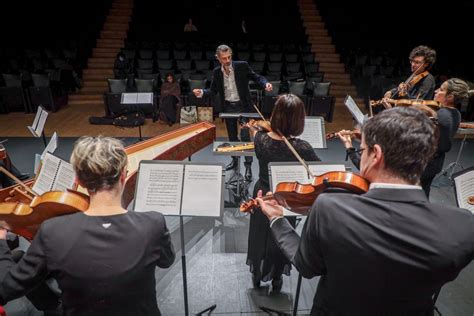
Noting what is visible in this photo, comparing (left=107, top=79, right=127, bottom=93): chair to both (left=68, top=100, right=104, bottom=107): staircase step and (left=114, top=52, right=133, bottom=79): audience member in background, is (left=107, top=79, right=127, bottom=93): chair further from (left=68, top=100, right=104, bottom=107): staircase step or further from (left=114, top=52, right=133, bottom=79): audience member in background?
(left=68, top=100, right=104, bottom=107): staircase step

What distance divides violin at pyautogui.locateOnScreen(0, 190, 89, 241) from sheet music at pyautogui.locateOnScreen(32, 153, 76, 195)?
1.24 ft

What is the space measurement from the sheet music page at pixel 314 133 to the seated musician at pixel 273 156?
900 millimetres

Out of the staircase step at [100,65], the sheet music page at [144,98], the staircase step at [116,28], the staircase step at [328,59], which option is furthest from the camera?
the staircase step at [116,28]

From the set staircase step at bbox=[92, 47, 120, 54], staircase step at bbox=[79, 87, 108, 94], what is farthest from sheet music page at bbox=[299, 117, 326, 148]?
staircase step at bbox=[92, 47, 120, 54]

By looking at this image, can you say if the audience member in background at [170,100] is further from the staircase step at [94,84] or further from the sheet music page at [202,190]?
the sheet music page at [202,190]

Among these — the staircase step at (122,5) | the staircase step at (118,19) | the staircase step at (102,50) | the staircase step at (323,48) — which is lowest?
the staircase step at (102,50)

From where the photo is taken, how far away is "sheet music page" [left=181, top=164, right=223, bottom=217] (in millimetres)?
2070

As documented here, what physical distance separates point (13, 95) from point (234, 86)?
561 centimetres

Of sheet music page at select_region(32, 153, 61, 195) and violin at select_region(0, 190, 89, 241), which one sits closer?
violin at select_region(0, 190, 89, 241)

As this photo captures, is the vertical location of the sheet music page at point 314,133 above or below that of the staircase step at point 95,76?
above

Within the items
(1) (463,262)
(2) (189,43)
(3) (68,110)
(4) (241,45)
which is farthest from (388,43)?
(1) (463,262)

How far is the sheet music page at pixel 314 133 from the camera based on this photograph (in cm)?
331

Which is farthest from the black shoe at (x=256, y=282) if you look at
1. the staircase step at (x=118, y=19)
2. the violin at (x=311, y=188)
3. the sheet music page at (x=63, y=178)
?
the staircase step at (x=118, y=19)

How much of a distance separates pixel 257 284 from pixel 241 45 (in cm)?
820
